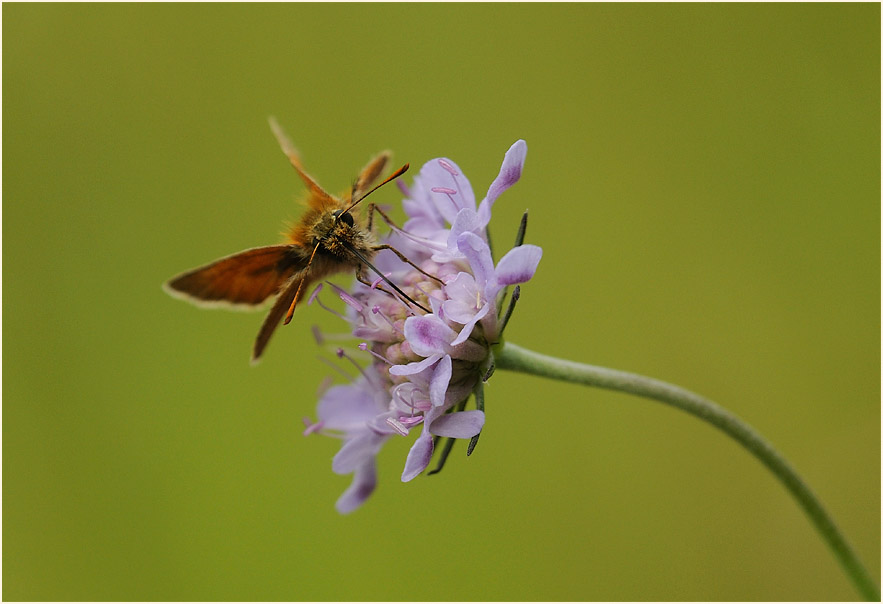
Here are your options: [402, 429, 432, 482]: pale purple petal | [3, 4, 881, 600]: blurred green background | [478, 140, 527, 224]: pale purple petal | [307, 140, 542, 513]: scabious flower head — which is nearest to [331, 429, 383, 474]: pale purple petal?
[307, 140, 542, 513]: scabious flower head

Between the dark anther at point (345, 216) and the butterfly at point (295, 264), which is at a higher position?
the dark anther at point (345, 216)

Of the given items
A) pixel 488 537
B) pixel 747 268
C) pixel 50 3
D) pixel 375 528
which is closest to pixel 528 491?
pixel 488 537

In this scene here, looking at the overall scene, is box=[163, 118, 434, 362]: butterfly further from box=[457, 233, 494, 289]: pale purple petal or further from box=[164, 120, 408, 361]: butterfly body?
box=[457, 233, 494, 289]: pale purple petal

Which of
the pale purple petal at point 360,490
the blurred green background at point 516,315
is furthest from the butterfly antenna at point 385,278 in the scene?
the blurred green background at point 516,315

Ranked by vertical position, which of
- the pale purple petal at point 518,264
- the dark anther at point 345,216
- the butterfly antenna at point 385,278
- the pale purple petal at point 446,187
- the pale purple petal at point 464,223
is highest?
the pale purple petal at point 446,187

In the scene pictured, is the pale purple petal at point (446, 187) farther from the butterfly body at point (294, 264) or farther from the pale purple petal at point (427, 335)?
the pale purple petal at point (427, 335)

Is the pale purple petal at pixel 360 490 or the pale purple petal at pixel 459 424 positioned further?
the pale purple petal at pixel 360 490

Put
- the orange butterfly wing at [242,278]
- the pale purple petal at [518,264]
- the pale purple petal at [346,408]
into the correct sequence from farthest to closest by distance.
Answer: the pale purple petal at [346,408] < the orange butterfly wing at [242,278] < the pale purple petal at [518,264]

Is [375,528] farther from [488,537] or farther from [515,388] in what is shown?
[515,388]

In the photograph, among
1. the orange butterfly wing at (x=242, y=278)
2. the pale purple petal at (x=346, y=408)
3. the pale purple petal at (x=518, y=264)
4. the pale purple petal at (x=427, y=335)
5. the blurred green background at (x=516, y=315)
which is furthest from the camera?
the blurred green background at (x=516, y=315)
